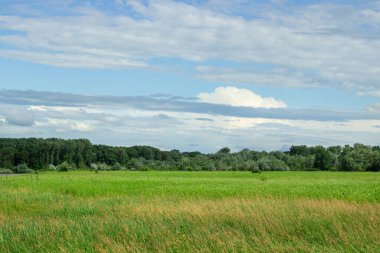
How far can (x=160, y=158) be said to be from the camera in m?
133

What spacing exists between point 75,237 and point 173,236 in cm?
312

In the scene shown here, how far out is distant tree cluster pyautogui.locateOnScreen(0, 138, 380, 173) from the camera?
97062mm

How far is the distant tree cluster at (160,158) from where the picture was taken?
318ft

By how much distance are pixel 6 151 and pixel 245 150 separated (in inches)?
2171

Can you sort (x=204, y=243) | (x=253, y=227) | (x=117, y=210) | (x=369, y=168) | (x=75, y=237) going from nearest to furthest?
1. (x=204, y=243)
2. (x=75, y=237)
3. (x=253, y=227)
4. (x=117, y=210)
5. (x=369, y=168)

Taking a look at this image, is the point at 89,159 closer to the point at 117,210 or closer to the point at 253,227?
the point at 117,210

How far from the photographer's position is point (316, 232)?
18312 mm

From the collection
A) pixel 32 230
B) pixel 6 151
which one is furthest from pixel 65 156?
pixel 32 230

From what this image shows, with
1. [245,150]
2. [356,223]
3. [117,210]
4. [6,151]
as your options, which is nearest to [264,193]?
[117,210]

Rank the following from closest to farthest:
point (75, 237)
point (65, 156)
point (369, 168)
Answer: point (75, 237)
point (369, 168)
point (65, 156)

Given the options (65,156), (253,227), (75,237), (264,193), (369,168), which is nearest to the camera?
(75,237)

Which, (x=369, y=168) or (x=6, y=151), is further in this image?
(x=6, y=151)

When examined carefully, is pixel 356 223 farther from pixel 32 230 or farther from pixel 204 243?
pixel 32 230

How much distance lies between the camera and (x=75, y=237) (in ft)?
56.5
